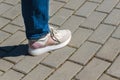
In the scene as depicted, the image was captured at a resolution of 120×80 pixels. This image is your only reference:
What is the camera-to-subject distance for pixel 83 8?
4148 mm

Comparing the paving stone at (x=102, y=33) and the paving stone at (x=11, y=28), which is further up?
the paving stone at (x=102, y=33)

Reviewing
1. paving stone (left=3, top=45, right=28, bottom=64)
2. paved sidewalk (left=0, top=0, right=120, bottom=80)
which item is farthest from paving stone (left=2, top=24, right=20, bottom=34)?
paving stone (left=3, top=45, right=28, bottom=64)

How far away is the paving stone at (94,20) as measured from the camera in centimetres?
384

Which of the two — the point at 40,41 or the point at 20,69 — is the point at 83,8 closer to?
the point at 40,41

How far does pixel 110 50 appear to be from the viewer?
346cm

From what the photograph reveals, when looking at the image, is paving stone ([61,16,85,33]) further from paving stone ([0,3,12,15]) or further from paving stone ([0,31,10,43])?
paving stone ([0,3,12,15])

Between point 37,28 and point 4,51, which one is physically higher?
point 37,28

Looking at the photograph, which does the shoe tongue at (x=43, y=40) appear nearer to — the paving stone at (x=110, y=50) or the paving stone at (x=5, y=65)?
the paving stone at (x=5, y=65)

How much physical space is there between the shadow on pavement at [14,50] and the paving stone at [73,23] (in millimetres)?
554

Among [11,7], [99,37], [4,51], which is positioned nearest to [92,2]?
[99,37]

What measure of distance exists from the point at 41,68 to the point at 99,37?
2.51ft

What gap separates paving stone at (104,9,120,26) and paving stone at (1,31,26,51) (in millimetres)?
1010

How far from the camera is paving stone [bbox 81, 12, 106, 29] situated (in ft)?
12.6

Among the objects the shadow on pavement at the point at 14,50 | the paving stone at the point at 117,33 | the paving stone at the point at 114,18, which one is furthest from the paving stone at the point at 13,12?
the paving stone at the point at 117,33
